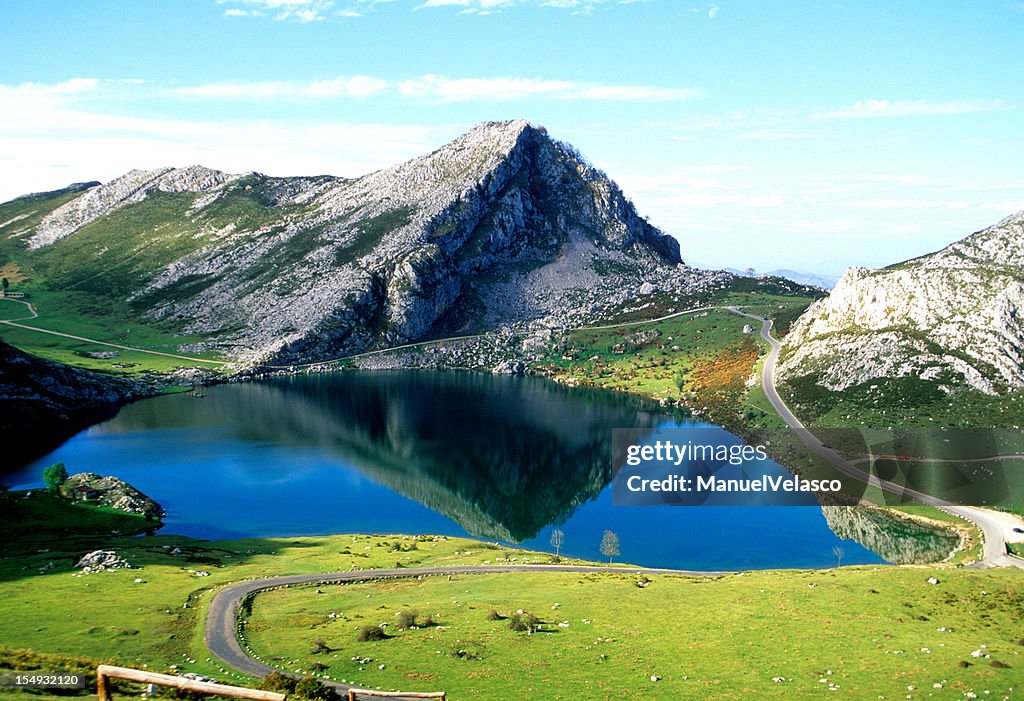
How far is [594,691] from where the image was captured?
42.0 m

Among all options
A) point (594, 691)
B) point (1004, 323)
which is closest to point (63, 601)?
point (594, 691)

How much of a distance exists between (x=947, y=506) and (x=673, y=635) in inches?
3234

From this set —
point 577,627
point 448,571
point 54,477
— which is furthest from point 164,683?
point 54,477

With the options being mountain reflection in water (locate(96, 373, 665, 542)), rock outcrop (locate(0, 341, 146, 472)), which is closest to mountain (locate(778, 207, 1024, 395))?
mountain reflection in water (locate(96, 373, 665, 542))

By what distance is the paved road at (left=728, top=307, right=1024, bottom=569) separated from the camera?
88113 mm

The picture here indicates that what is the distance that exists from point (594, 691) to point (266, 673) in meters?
20.2

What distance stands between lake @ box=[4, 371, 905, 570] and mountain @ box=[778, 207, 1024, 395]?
40.0 metres

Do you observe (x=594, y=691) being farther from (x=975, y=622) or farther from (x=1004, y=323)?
(x=1004, y=323)

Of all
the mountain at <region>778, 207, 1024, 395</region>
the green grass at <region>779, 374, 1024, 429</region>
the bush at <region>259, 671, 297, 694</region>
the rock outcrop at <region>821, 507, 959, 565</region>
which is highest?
the mountain at <region>778, 207, 1024, 395</region>

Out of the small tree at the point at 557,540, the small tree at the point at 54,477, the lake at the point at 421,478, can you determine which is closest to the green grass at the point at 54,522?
the small tree at the point at 54,477

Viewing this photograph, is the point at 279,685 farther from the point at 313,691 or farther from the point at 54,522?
the point at 54,522

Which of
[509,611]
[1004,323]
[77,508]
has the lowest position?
[77,508]

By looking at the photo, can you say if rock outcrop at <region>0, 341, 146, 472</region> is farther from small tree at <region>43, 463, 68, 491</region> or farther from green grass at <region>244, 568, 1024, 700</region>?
green grass at <region>244, 568, 1024, 700</region>

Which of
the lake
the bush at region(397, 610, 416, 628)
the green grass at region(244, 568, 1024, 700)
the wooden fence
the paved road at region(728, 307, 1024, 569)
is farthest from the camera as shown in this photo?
the lake
